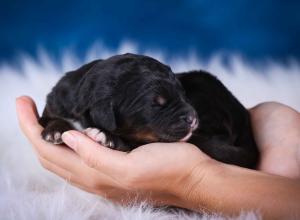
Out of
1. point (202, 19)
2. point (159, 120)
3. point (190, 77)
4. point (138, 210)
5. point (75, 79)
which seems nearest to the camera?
point (138, 210)

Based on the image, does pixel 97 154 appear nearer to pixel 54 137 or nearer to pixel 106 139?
pixel 106 139

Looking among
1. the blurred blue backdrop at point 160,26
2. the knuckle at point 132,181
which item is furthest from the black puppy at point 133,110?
the blurred blue backdrop at point 160,26

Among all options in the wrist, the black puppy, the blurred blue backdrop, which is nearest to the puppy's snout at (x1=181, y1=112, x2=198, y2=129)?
the black puppy

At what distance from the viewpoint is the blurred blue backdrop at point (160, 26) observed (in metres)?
2.94

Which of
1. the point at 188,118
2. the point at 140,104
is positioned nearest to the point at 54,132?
the point at 140,104

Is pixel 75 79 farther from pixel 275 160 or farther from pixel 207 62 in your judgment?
pixel 207 62

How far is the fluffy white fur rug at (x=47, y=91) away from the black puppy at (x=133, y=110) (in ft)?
0.70

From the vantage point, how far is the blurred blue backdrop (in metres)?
2.94

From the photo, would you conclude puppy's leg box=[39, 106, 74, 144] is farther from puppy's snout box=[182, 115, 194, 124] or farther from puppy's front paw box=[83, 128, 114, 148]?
puppy's snout box=[182, 115, 194, 124]

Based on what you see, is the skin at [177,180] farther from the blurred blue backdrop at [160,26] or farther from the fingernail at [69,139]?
the blurred blue backdrop at [160,26]

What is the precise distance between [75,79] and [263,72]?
1.37m

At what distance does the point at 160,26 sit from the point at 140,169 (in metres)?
1.54

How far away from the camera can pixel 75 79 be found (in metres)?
1.96

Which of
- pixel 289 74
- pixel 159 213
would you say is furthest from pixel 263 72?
pixel 159 213
